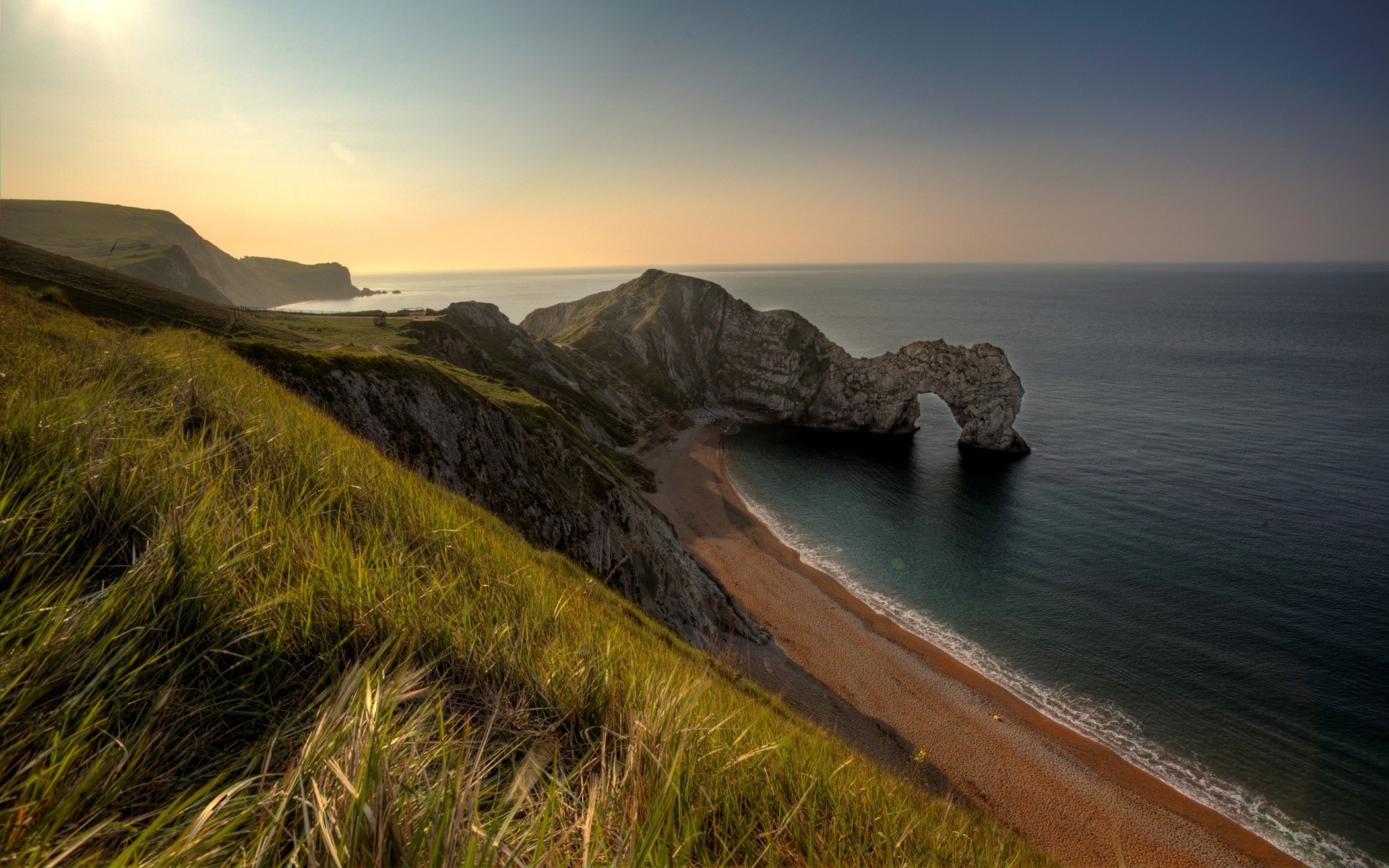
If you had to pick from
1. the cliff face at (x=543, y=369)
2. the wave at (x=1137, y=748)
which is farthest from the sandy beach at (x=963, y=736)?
the cliff face at (x=543, y=369)

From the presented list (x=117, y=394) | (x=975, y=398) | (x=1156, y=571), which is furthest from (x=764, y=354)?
(x=117, y=394)

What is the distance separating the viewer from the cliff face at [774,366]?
70812 millimetres

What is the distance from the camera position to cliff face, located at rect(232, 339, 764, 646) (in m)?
25.0

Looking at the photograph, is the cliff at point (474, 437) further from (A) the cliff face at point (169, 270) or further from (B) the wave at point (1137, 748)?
(A) the cliff face at point (169, 270)

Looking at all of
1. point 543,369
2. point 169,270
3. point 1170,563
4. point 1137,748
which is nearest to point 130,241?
point 169,270

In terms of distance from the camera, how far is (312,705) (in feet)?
7.52

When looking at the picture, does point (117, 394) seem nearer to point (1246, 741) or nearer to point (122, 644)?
point (122, 644)

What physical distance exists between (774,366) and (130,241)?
17567 centimetres

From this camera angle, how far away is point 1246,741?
26.3 meters

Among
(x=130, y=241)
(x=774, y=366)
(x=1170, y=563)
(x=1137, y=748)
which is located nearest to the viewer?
(x=1137, y=748)

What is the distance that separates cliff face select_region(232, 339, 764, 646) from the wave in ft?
41.2

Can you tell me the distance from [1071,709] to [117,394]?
3866 cm

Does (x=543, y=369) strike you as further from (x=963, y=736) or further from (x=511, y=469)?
(x=963, y=736)

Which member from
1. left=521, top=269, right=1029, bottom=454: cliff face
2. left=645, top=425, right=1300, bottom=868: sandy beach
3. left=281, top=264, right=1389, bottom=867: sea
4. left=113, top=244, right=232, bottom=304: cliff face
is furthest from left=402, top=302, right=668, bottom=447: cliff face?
left=113, top=244, right=232, bottom=304: cliff face
